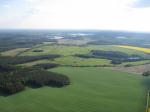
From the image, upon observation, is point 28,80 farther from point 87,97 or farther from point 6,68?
point 6,68

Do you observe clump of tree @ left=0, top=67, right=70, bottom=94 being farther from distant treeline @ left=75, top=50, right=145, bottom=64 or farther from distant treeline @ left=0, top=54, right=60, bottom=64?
distant treeline @ left=75, top=50, right=145, bottom=64

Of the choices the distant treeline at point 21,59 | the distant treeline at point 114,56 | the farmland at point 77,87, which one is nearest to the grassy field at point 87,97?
the farmland at point 77,87

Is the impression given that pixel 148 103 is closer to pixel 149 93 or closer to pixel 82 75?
pixel 149 93

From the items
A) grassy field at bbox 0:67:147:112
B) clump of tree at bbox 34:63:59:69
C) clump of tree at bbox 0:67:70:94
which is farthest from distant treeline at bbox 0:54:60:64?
grassy field at bbox 0:67:147:112

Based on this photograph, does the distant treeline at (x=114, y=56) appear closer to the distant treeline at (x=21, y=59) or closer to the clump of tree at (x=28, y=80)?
the distant treeline at (x=21, y=59)

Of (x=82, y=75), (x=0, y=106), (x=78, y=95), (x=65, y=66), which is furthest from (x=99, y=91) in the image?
(x=65, y=66)

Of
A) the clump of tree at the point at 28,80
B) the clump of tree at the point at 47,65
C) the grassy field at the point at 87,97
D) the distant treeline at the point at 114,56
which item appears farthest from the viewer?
the distant treeline at the point at 114,56
